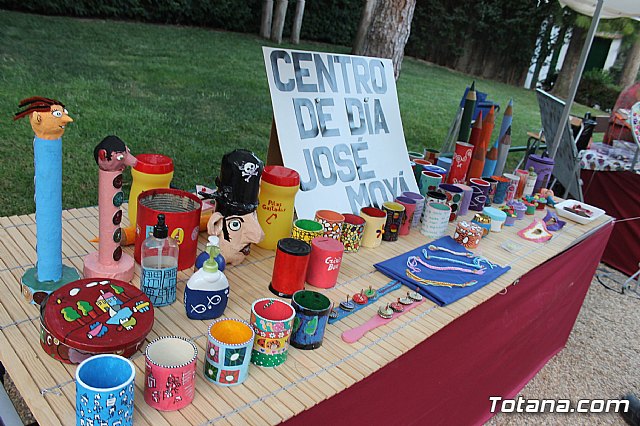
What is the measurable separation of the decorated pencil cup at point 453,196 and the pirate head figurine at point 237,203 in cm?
76

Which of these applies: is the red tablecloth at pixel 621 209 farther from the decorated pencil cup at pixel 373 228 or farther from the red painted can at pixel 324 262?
the red painted can at pixel 324 262

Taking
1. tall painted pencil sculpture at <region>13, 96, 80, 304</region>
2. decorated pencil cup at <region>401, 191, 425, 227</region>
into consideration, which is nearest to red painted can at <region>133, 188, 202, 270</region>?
tall painted pencil sculpture at <region>13, 96, 80, 304</region>

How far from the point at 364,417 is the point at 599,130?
471 cm

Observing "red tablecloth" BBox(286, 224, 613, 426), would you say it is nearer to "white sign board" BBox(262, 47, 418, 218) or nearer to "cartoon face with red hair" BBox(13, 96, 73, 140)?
"white sign board" BBox(262, 47, 418, 218)

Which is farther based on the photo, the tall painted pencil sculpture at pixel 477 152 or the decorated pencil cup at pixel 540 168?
the decorated pencil cup at pixel 540 168

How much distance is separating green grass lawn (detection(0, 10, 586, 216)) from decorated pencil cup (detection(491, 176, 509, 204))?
1987 mm

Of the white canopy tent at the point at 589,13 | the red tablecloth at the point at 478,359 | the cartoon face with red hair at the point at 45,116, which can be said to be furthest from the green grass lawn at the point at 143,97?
the red tablecloth at the point at 478,359

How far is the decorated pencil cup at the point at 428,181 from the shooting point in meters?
1.74

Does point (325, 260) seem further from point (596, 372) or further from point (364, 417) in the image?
point (596, 372)

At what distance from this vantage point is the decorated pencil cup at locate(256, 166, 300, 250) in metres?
1.27

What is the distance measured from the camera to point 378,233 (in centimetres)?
146

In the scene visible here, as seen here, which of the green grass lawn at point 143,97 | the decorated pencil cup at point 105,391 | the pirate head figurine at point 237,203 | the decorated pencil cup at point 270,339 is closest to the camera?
the decorated pencil cup at point 105,391

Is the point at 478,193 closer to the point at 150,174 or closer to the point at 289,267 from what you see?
the point at 289,267

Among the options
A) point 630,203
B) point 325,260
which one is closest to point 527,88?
point 630,203
